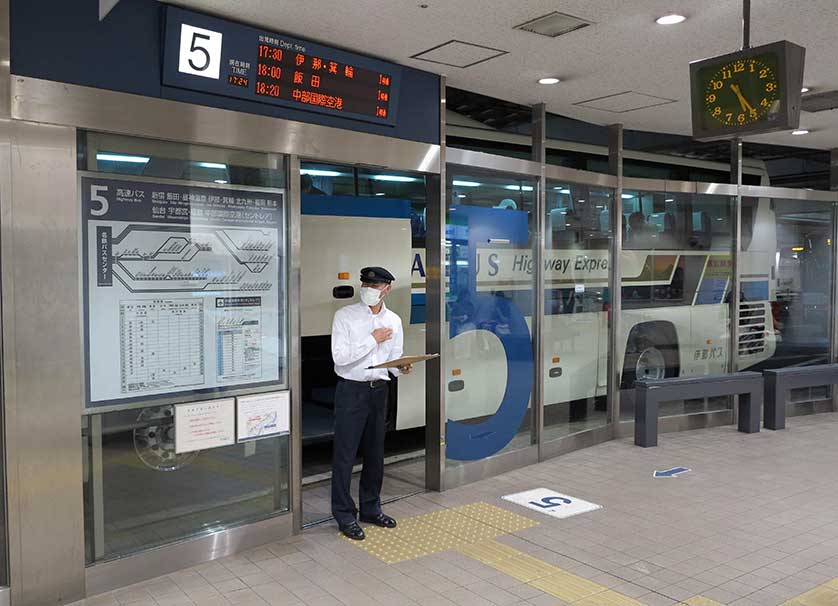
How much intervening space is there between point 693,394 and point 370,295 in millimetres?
4208

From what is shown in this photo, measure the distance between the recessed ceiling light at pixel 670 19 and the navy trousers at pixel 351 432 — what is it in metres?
2.93

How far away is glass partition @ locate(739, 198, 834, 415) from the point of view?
8.65 meters

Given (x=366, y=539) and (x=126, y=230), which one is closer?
(x=126, y=230)

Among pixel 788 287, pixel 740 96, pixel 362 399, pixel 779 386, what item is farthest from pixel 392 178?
pixel 788 287

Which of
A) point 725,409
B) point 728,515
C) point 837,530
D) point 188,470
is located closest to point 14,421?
point 188,470

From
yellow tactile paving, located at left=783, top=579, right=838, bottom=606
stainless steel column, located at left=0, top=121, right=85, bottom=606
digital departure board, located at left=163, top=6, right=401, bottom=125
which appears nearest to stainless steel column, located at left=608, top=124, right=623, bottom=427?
digital departure board, located at left=163, top=6, right=401, bottom=125

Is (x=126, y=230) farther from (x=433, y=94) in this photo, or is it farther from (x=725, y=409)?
(x=725, y=409)

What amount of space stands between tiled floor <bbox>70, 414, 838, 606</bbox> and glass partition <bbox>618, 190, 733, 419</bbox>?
190 cm

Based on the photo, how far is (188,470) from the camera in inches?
172

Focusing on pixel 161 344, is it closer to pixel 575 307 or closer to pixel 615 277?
pixel 575 307

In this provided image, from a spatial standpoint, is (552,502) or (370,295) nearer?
(370,295)

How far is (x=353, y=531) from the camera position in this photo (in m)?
4.71

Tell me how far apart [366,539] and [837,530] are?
10.4ft

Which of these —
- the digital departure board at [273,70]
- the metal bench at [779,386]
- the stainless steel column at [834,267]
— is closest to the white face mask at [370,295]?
the digital departure board at [273,70]
